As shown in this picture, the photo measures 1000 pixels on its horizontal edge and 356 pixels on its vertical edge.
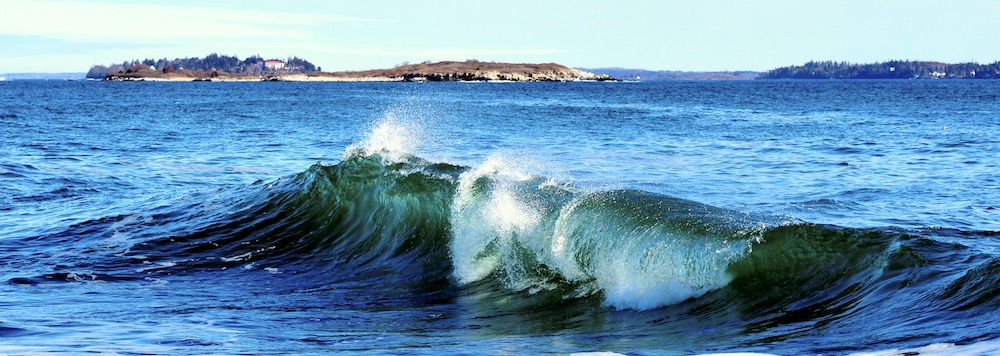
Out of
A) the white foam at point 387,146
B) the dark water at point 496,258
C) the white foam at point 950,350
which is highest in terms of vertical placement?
the white foam at point 387,146

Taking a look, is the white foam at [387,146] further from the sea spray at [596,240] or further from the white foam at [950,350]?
the white foam at [950,350]

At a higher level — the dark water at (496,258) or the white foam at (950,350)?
the white foam at (950,350)

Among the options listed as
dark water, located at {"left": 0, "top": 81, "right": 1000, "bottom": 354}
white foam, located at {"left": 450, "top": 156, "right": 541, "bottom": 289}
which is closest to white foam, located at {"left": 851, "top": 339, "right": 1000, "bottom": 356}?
dark water, located at {"left": 0, "top": 81, "right": 1000, "bottom": 354}

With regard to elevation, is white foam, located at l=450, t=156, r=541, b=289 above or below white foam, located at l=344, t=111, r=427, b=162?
below

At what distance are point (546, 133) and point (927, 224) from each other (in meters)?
26.5

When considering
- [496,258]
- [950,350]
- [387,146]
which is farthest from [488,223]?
[387,146]

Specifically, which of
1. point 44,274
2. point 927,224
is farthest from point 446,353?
point 927,224

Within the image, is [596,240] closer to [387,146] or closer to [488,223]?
[488,223]

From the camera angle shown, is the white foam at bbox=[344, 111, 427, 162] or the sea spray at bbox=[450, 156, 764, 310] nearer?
the sea spray at bbox=[450, 156, 764, 310]

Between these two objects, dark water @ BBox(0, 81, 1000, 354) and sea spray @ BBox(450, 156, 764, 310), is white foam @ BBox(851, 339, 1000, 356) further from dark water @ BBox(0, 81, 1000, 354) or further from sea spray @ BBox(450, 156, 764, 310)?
sea spray @ BBox(450, 156, 764, 310)

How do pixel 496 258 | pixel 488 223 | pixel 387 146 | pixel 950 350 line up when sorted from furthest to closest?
1. pixel 387 146
2. pixel 488 223
3. pixel 496 258
4. pixel 950 350

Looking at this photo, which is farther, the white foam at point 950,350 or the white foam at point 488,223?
the white foam at point 488,223

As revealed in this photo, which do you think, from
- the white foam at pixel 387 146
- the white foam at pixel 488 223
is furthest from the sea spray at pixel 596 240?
the white foam at pixel 387 146

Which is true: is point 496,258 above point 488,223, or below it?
below
